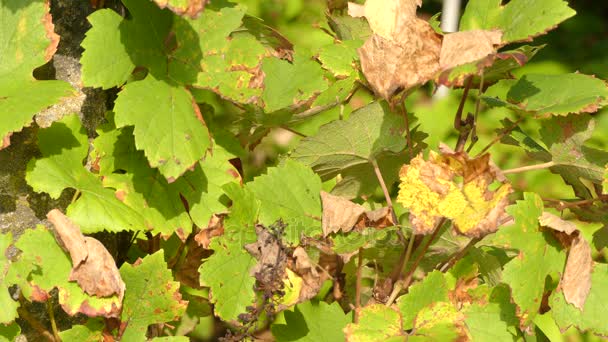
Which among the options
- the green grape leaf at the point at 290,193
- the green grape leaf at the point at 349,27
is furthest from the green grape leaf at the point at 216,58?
the green grape leaf at the point at 349,27

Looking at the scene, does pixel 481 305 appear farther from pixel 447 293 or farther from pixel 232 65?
pixel 232 65

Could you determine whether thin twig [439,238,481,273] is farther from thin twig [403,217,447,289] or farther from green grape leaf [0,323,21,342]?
green grape leaf [0,323,21,342]

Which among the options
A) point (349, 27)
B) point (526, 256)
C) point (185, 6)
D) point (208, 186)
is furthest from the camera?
point (349, 27)

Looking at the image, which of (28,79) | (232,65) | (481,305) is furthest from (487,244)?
(28,79)

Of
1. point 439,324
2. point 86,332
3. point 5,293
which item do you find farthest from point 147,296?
point 439,324

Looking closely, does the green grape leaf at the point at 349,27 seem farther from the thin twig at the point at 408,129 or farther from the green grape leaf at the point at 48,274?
the green grape leaf at the point at 48,274

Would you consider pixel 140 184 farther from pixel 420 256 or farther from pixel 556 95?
pixel 556 95
